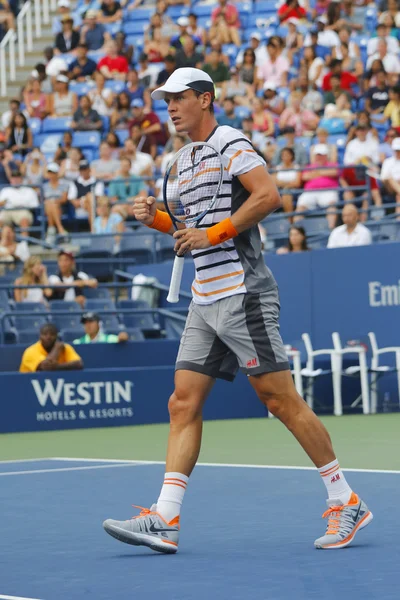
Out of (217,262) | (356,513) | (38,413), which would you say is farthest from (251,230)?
(38,413)

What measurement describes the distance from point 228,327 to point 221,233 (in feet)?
1.37

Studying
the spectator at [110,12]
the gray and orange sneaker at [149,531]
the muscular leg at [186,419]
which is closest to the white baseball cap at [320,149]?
the spectator at [110,12]

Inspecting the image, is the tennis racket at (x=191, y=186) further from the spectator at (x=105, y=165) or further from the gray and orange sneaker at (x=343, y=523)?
the spectator at (x=105, y=165)

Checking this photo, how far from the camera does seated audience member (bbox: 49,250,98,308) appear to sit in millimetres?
15203

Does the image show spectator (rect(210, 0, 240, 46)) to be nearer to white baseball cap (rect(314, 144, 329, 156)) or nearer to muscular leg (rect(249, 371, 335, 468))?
white baseball cap (rect(314, 144, 329, 156))

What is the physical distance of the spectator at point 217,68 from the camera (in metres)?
19.4

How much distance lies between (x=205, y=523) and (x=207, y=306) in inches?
45.7

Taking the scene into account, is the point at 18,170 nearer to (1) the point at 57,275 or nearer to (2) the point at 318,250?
(1) the point at 57,275

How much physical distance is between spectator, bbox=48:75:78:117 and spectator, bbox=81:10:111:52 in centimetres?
174

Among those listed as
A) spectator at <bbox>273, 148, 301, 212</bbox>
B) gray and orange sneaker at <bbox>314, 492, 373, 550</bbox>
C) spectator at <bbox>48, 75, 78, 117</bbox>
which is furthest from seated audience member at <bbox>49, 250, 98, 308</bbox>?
gray and orange sneaker at <bbox>314, 492, 373, 550</bbox>

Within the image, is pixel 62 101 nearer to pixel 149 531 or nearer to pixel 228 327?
pixel 228 327

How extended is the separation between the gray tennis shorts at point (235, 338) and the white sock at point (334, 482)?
1.53 ft

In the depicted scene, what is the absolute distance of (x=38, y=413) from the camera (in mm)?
12984

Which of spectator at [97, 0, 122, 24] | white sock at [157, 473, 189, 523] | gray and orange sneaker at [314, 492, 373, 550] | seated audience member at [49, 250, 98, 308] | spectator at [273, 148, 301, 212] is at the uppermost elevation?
spectator at [97, 0, 122, 24]
